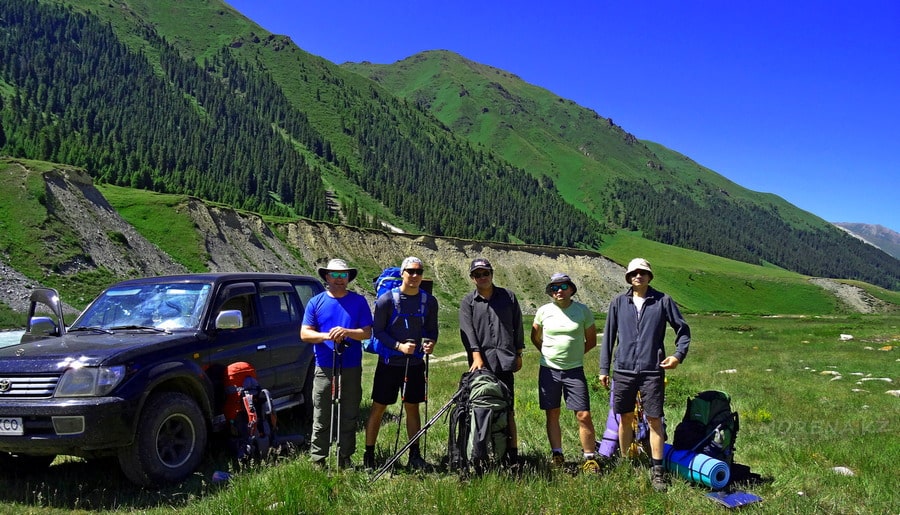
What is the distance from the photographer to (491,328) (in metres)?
6.62

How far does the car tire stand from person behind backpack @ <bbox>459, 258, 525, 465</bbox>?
10.4 ft

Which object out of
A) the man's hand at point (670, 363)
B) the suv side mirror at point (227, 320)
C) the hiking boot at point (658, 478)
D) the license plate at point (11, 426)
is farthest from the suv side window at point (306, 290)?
the hiking boot at point (658, 478)

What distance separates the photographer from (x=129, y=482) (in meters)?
6.12

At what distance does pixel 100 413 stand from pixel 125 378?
411 millimetres

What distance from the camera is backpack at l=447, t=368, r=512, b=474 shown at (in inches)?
223

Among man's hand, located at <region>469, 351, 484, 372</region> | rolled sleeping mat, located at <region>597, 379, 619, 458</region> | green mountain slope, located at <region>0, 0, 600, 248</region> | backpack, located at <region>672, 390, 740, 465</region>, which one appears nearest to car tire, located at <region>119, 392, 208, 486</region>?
man's hand, located at <region>469, 351, 484, 372</region>

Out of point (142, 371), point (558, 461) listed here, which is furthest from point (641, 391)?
point (142, 371)

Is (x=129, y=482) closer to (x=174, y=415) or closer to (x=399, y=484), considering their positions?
(x=174, y=415)

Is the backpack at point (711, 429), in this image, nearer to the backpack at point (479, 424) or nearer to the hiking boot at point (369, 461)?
the backpack at point (479, 424)

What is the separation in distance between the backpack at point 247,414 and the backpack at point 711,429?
4.73 metres

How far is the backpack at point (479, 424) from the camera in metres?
5.66

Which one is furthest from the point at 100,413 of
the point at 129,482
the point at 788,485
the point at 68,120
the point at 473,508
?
the point at 68,120

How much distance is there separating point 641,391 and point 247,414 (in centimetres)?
456

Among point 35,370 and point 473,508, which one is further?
point 35,370
